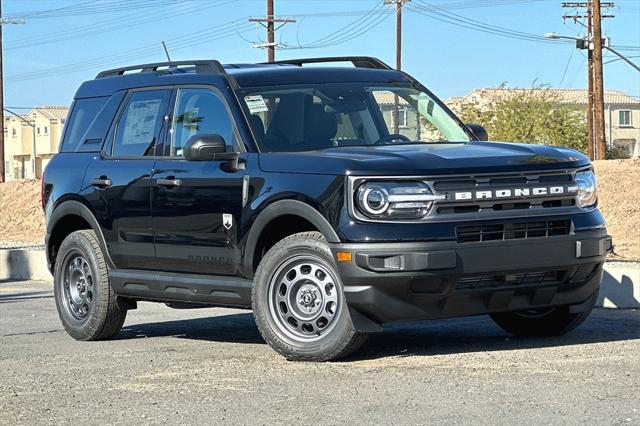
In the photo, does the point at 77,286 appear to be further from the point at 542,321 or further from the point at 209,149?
the point at 542,321

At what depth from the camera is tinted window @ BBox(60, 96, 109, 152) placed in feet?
35.3

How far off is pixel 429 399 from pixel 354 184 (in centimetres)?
168

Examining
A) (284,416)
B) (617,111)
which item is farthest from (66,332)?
(617,111)

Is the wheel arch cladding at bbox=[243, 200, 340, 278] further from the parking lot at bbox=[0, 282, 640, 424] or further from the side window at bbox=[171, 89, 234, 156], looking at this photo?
the side window at bbox=[171, 89, 234, 156]

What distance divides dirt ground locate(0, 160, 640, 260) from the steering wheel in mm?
11410

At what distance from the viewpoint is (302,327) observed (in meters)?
8.48

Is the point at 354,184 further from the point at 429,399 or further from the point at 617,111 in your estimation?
the point at 617,111

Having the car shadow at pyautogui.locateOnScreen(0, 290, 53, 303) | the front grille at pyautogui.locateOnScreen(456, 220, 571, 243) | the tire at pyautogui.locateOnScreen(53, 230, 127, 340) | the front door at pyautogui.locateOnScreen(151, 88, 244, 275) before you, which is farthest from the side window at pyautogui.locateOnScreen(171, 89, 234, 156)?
the car shadow at pyautogui.locateOnScreen(0, 290, 53, 303)

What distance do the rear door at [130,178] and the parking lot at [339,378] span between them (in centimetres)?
77

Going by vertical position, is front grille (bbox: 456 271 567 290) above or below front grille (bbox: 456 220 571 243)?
below

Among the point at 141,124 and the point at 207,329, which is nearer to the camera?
the point at 141,124

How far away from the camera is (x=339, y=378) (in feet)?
25.3

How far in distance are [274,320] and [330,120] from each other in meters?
1.58

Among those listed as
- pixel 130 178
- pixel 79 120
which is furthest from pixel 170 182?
pixel 79 120
